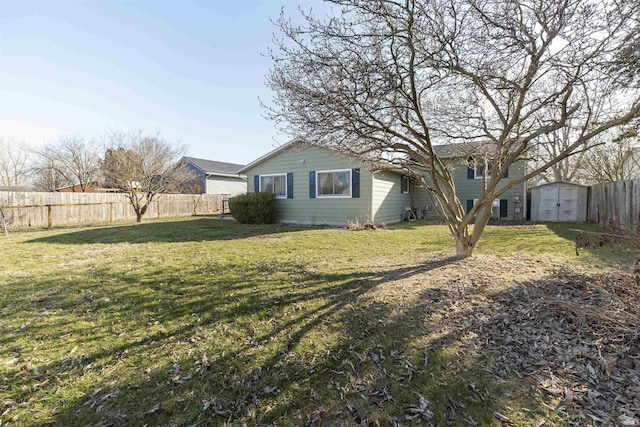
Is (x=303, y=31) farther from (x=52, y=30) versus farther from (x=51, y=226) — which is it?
(x=51, y=226)

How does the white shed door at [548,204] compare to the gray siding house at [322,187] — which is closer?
the gray siding house at [322,187]

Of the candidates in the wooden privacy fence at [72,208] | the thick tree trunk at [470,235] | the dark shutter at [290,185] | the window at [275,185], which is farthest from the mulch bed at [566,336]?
the wooden privacy fence at [72,208]

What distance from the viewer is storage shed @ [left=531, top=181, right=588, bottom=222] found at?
1295 cm

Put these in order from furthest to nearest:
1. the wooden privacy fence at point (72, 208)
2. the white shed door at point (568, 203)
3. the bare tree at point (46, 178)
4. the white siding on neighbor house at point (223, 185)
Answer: the white siding on neighbor house at point (223, 185) → the bare tree at point (46, 178) → the white shed door at point (568, 203) → the wooden privacy fence at point (72, 208)

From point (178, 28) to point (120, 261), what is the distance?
6.18 meters

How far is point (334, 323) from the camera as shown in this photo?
320cm

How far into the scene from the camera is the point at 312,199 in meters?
12.5

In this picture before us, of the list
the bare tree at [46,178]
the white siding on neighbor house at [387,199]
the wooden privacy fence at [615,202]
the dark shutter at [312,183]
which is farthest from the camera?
A: the bare tree at [46,178]

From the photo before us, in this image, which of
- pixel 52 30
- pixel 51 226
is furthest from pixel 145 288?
pixel 51 226

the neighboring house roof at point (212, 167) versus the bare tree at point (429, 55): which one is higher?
the neighboring house roof at point (212, 167)

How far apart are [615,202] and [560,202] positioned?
3.49 meters

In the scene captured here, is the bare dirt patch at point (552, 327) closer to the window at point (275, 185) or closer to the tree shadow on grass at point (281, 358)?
the tree shadow on grass at point (281, 358)

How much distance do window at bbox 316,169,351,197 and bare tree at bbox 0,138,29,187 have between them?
28873mm

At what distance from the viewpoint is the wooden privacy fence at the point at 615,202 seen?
8708 mm
